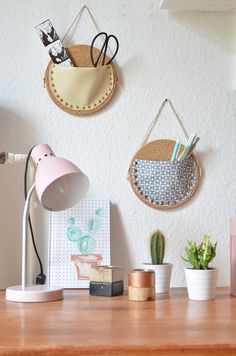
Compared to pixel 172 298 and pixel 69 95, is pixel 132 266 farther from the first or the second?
pixel 69 95

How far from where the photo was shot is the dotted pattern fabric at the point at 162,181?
1.40m

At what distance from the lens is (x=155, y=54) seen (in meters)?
1.45

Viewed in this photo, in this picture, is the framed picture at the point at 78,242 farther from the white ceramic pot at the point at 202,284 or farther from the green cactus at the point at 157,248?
the white ceramic pot at the point at 202,284

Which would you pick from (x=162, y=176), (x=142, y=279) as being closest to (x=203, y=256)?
(x=142, y=279)

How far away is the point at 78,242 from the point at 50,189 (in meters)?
0.24

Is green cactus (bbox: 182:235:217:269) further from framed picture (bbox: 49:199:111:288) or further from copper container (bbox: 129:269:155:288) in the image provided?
framed picture (bbox: 49:199:111:288)

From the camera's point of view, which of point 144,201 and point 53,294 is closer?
point 53,294

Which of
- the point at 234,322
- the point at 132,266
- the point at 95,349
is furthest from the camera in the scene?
the point at 132,266

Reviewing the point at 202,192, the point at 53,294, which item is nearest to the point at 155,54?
the point at 202,192

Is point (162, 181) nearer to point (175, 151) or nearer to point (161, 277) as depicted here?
point (175, 151)

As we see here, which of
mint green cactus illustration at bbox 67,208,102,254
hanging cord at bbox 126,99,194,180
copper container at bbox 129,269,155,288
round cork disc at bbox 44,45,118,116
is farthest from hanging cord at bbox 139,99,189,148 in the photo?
copper container at bbox 129,269,155,288

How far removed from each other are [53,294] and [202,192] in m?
0.52

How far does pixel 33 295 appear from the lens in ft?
3.71

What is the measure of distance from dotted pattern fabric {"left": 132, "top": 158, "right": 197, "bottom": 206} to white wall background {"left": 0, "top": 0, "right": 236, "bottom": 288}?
1.2 inches
